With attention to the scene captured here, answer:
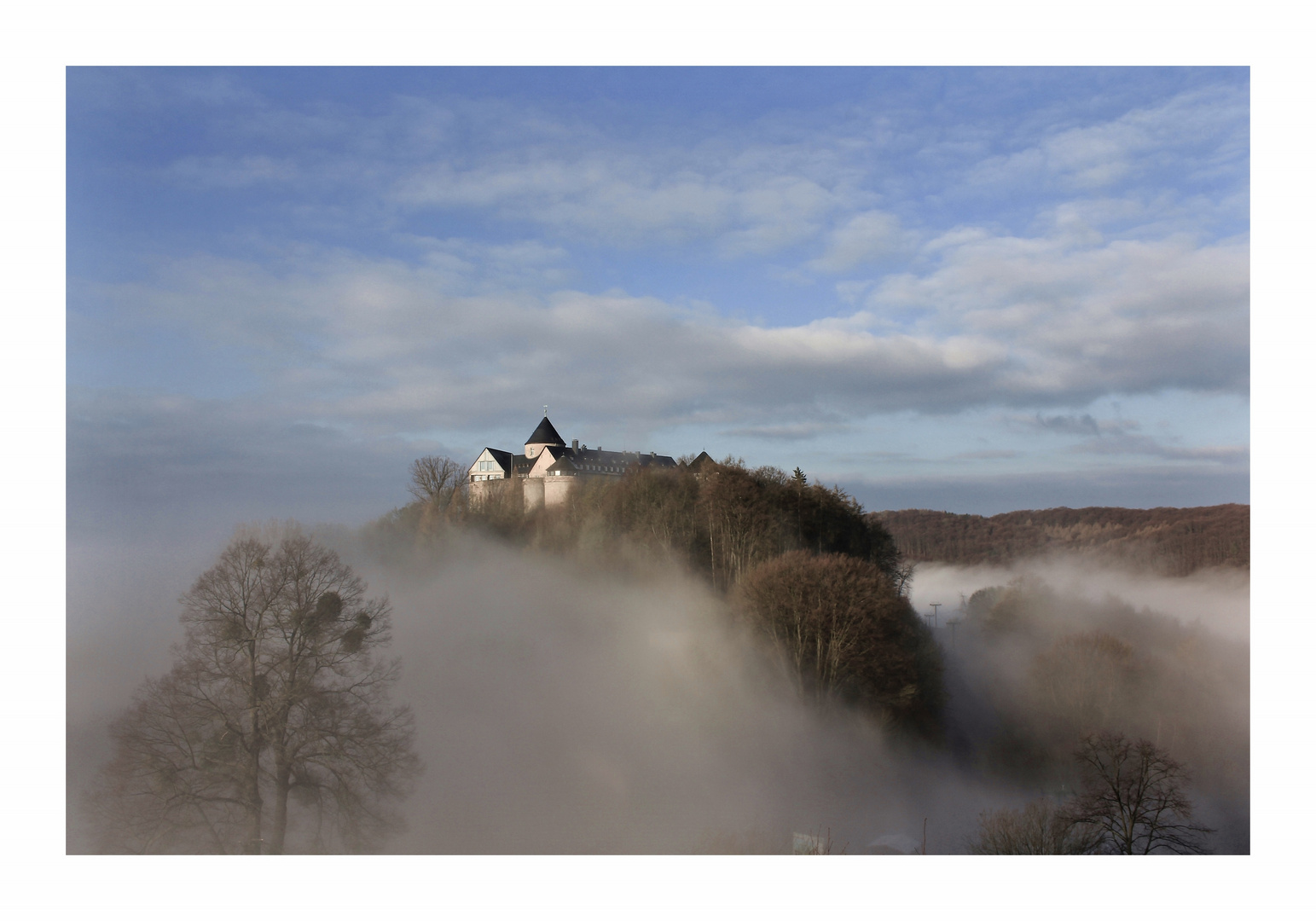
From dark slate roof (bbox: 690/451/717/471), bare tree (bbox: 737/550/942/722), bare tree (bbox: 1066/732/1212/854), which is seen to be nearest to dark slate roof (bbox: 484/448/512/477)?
dark slate roof (bbox: 690/451/717/471)

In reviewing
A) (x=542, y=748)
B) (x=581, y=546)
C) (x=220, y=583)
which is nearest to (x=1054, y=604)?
(x=581, y=546)

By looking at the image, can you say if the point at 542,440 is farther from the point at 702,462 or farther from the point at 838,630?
the point at 838,630

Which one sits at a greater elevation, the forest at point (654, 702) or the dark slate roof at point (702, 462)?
the dark slate roof at point (702, 462)

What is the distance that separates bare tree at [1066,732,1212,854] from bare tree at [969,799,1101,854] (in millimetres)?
364

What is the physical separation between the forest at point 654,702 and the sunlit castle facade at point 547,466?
5232 mm

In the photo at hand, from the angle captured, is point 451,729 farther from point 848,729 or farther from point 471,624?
point 848,729

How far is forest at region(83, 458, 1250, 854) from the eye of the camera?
70.6ft

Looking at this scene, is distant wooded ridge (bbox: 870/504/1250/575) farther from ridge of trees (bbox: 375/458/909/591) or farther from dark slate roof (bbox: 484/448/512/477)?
dark slate roof (bbox: 484/448/512/477)

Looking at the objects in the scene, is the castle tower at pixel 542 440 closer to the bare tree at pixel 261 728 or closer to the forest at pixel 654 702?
the forest at pixel 654 702

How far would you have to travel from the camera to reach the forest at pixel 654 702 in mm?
21516

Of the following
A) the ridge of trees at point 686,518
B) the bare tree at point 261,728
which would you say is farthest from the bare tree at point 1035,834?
the bare tree at point 261,728

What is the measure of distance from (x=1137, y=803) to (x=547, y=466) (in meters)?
38.0

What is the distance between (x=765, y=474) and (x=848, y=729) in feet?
48.4

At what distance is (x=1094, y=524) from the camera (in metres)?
48.2
